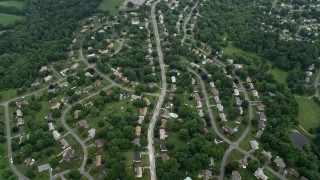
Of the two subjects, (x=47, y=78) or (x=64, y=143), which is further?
(x=47, y=78)

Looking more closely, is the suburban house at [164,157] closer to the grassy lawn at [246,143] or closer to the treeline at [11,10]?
Answer: the grassy lawn at [246,143]

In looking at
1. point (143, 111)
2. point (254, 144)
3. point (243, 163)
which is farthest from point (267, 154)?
point (143, 111)

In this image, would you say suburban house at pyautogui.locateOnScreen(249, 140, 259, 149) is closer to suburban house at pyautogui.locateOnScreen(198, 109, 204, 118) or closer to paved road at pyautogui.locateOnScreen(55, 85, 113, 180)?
suburban house at pyautogui.locateOnScreen(198, 109, 204, 118)

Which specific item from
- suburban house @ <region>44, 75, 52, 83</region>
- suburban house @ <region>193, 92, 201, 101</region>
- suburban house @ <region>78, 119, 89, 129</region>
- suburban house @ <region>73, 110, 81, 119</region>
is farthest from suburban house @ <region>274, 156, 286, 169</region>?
suburban house @ <region>44, 75, 52, 83</region>

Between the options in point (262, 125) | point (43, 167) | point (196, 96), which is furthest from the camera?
point (196, 96)

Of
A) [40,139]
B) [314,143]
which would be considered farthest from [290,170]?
[40,139]

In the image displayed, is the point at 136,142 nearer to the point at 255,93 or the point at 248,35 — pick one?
the point at 255,93
